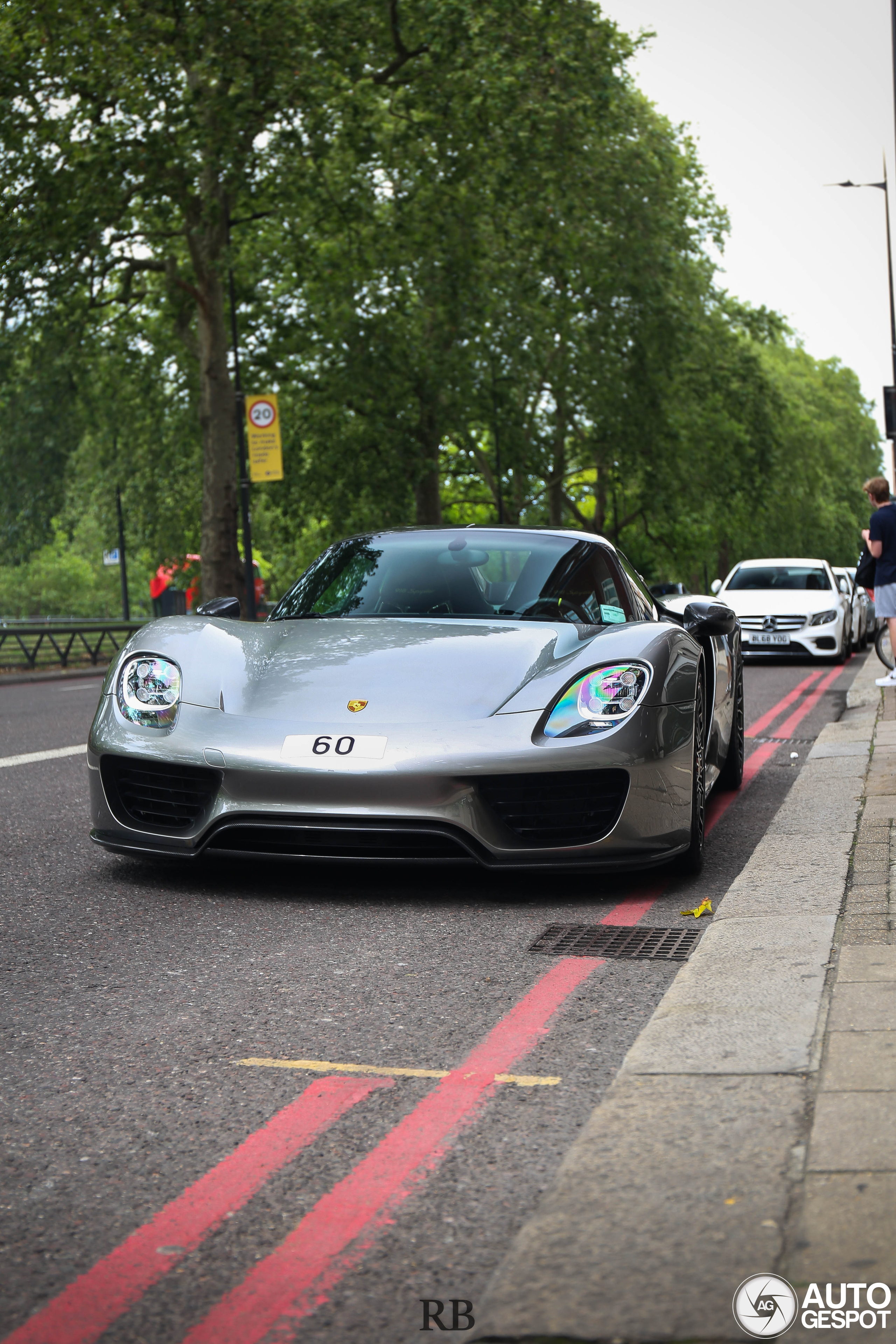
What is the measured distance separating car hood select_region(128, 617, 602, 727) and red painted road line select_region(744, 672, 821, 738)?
526cm

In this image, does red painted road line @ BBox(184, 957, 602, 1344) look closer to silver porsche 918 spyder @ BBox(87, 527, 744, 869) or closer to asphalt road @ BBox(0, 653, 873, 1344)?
asphalt road @ BBox(0, 653, 873, 1344)

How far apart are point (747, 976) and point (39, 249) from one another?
75.0 feet

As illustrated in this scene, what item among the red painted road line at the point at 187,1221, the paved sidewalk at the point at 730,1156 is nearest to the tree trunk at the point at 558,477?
the paved sidewalk at the point at 730,1156

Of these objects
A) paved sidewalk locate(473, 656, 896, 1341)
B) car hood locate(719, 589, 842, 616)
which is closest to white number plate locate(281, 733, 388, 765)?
paved sidewalk locate(473, 656, 896, 1341)

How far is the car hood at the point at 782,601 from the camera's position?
66.5ft

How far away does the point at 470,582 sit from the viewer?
20.1ft

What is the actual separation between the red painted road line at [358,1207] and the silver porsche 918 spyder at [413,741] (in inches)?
51.6

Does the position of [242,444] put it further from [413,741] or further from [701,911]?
[701,911]

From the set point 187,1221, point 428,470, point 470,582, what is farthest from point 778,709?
point 428,470

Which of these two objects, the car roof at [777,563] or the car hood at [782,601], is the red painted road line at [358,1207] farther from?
the car roof at [777,563]

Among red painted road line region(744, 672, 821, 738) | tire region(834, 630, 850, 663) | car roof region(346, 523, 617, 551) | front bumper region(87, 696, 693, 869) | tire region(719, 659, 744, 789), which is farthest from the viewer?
tire region(834, 630, 850, 663)

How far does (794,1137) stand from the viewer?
268cm

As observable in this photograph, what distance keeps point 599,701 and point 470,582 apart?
47.1 inches

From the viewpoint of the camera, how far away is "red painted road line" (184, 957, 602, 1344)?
7.19ft
